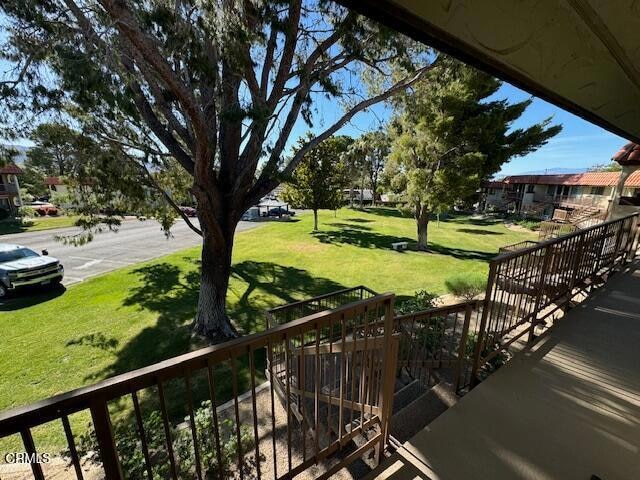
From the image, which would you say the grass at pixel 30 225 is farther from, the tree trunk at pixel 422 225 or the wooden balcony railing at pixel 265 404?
the wooden balcony railing at pixel 265 404

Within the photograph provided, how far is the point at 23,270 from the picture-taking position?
7.92 m

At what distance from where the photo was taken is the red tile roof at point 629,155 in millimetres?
6223

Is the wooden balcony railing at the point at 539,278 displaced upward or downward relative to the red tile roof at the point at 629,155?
downward

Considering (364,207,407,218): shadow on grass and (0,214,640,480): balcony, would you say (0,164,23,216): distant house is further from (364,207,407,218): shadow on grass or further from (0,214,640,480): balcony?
(364,207,407,218): shadow on grass

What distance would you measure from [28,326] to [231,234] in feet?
17.9

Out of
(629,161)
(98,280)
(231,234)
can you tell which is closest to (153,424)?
(231,234)

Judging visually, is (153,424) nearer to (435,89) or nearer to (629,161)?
(435,89)

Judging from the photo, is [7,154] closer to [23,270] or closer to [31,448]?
[23,270]

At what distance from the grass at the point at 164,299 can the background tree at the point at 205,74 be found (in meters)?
1.38

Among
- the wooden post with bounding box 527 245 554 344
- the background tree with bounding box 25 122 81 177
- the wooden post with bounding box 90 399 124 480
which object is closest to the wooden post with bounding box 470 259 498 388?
the wooden post with bounding box 527 245 554 344

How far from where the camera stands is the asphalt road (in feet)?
36.1

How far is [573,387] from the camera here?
253 centimetres

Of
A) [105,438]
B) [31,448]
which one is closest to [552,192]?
[105,438]

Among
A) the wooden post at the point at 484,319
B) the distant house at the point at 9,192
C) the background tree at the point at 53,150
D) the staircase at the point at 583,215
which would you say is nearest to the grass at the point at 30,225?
the distant house at the point at 9,192
